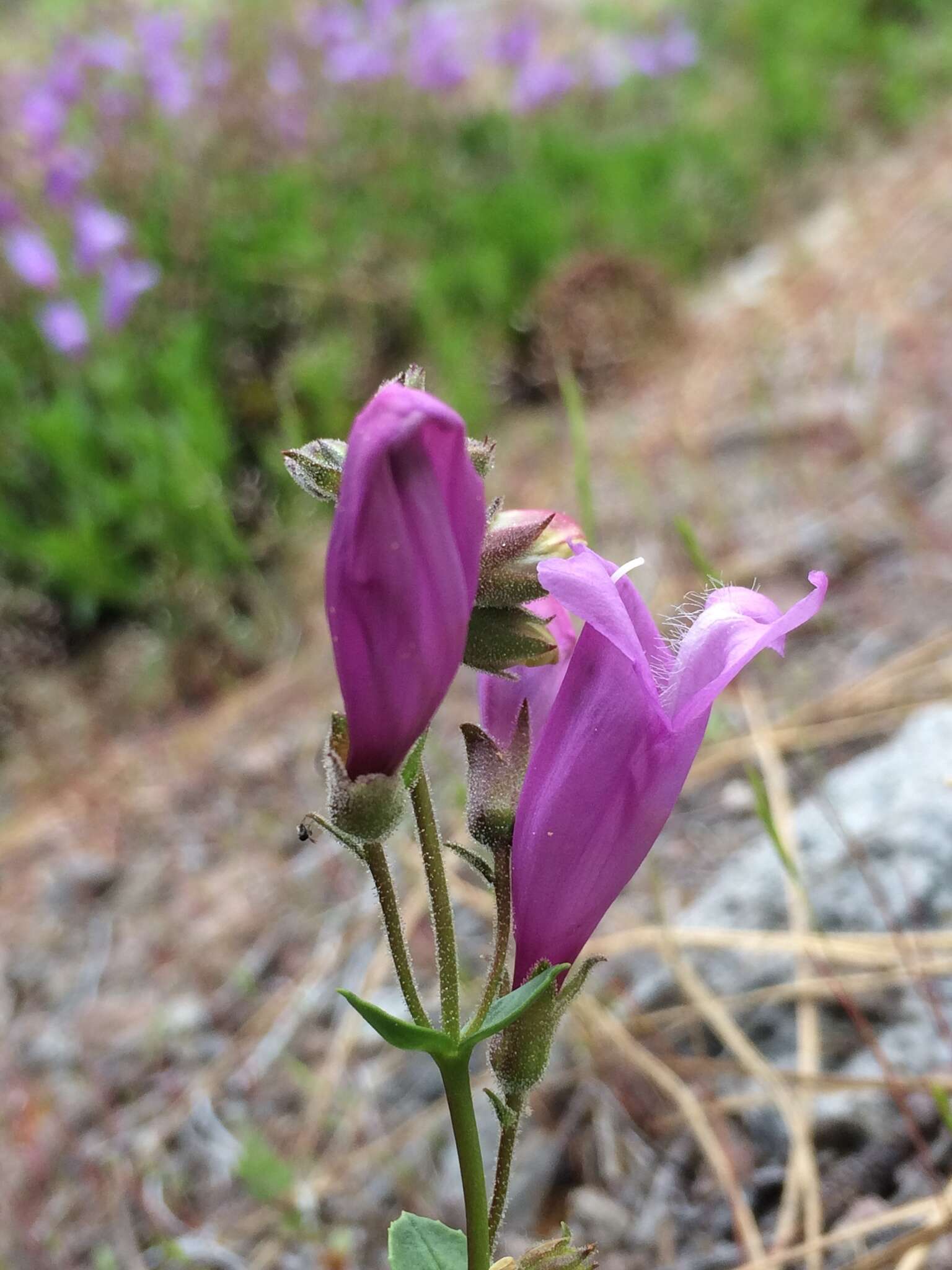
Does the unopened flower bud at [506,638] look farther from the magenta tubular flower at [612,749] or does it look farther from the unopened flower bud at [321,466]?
the unopened flower bud at [321,466]

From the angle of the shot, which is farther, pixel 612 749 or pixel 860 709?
pixel 860 709

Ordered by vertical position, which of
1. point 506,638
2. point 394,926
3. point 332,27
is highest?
point 332,27

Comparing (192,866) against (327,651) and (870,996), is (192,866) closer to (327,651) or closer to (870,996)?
(327,651)

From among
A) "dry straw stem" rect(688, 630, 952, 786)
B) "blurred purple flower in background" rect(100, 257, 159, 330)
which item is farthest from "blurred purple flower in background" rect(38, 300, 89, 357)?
"dry straw stem" rect(688, 630, 952, 786)

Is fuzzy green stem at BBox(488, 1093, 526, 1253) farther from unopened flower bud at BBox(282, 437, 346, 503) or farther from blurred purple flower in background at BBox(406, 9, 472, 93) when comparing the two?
blurred purple flower in background at BBox(406, 9, 472, 93)

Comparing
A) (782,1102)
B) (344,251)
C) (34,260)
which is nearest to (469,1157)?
(782,1102)

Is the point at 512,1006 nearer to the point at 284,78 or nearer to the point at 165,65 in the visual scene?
the point at 165,65
